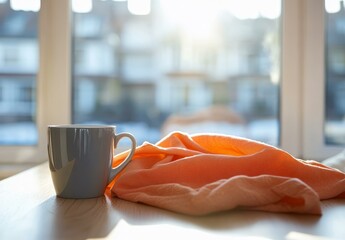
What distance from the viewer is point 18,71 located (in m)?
1.47

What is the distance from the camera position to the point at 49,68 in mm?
1442

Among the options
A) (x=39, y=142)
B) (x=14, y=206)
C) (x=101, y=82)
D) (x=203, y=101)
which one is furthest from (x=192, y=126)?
(x=14, y=206)

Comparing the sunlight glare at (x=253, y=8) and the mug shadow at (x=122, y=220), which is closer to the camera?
the mug shadow at (x=122, y=220)

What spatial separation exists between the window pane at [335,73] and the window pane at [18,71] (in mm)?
1056

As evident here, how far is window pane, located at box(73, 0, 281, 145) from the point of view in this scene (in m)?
1.47

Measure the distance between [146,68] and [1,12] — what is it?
57cm

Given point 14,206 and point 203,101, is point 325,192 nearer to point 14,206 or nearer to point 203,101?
point 14,206

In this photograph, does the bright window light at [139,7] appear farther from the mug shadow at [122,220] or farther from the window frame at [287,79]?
the mug shadow at [122,220]

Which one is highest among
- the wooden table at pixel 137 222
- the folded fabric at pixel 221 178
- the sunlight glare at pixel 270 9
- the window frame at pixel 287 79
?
the sunlight glare at pixel 270 9

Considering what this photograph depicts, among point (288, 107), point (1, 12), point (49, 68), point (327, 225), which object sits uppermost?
point (1, 12)

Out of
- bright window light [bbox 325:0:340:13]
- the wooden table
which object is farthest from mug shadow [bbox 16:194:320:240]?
bright window light [bbox 325:0:340:13]

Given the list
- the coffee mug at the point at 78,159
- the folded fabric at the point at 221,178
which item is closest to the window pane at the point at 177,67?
the folded fabric at the point at 221,178

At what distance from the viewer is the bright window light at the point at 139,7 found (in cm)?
149

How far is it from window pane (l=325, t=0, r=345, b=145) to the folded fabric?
0.90 metres
